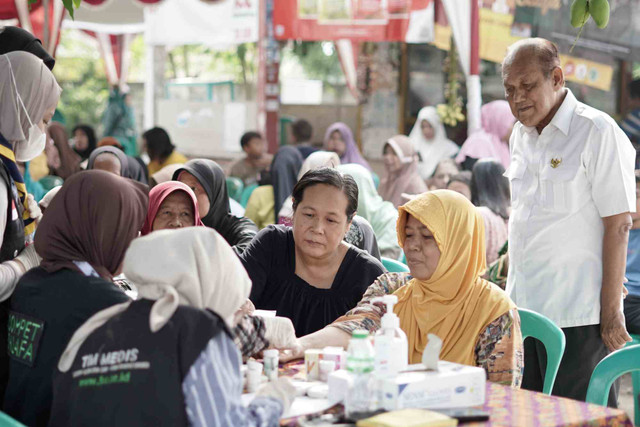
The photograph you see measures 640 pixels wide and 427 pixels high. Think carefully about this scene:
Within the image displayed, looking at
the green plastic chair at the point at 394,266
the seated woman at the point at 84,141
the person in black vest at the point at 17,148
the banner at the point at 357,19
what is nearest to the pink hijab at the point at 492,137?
the banner at the point at 357,19

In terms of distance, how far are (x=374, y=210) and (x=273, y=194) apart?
123 cm

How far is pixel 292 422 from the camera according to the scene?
1929 mm

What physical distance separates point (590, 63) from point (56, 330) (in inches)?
324

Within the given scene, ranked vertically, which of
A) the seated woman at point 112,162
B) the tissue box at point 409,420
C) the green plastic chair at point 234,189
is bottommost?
the green plastic chair at point 234,189

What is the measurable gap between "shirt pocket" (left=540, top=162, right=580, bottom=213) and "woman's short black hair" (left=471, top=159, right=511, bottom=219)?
187 cm

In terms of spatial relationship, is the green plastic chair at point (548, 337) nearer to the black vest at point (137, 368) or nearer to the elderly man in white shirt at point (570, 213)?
the elderly man in white shirt at point (570, 213)

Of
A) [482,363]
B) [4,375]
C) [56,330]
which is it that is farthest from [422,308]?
[4,375]

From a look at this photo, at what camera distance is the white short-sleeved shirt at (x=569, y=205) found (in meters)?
2.92

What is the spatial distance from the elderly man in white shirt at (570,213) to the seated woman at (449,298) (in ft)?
1.71

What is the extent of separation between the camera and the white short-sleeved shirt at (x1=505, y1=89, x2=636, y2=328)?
9.57 feet

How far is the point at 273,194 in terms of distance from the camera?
238 inches

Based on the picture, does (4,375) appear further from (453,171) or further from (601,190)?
(453,171)

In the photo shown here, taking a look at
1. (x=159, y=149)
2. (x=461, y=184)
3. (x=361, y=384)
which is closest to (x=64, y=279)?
(x=361, y=384)

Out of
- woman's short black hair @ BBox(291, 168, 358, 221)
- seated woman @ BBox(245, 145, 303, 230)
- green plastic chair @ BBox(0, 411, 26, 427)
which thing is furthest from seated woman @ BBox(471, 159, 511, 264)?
green plastic chair @ BBox(0, 411, 26, 427)
